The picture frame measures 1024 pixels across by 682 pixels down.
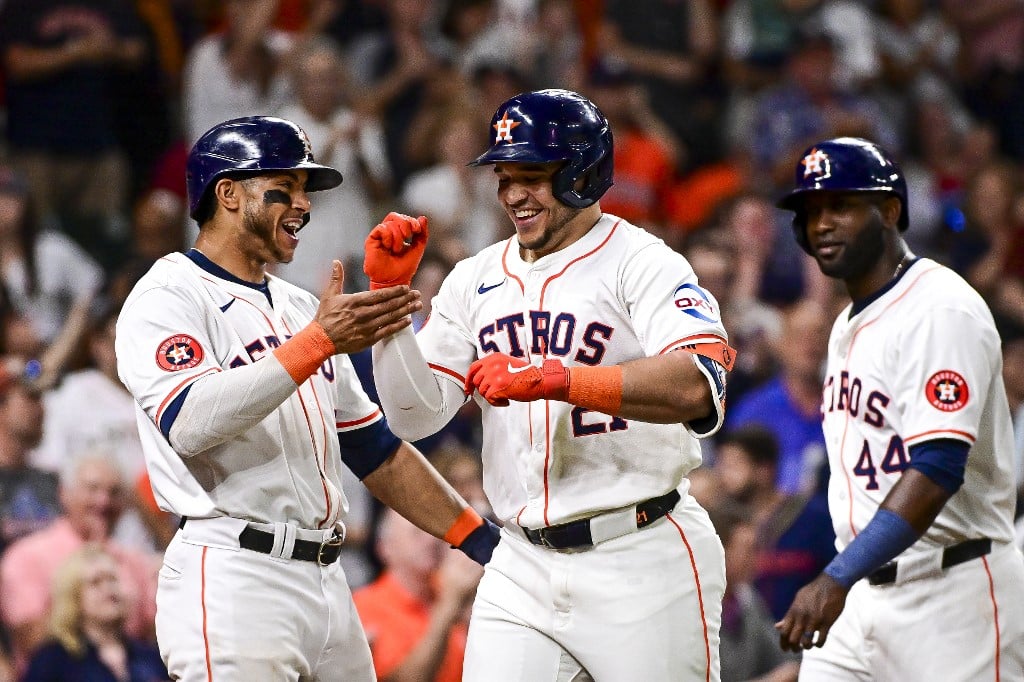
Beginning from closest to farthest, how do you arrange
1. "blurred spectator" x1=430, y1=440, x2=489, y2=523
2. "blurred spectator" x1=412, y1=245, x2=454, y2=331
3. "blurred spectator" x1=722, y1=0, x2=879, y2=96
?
"blurred spectator" x1=430, y1=440, x2=489, y2=523
"blurred spectator" x1=412, y1=245, x2=454, y2=331
"blurred spectator" x1=722, y1=0, x2=879, y2=96

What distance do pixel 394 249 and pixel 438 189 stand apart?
451 centimetres

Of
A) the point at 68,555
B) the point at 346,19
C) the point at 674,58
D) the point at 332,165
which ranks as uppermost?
the point at 346,19

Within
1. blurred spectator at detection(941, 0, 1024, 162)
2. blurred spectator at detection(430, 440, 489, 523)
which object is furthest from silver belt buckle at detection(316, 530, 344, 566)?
blurred spectator at detection(941, 0, 1024, 162)

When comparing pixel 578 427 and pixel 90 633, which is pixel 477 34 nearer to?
pixel 90 633

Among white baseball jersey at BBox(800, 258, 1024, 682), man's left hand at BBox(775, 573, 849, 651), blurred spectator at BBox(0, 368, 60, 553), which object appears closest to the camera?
man's left hand at BBox(775, 573, 849, 651)

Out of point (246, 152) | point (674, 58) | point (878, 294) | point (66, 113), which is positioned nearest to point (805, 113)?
point (674, 58)

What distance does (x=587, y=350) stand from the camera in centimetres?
386

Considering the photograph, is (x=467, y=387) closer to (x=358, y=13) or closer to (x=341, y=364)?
(x=341, y=364)

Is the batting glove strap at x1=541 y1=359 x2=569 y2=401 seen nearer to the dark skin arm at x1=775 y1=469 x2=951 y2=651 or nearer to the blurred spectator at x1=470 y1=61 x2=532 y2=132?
the dark skin arm at x1=775 y1=469 x2=951 y2=651

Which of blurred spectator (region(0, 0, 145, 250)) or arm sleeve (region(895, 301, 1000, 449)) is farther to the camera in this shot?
blurred spectator (region(0, 0, 145, 250))

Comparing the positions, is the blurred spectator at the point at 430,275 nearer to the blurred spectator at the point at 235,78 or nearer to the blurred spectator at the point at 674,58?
the blurred spectator at the point at 235,78

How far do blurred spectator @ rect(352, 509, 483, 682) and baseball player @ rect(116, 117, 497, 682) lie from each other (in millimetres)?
1704

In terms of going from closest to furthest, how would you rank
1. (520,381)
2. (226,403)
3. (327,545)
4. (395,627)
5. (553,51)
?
(520,381), (226,403), (327,545), (395,627), (553,51)

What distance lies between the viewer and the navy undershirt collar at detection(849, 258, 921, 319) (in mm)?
4359
